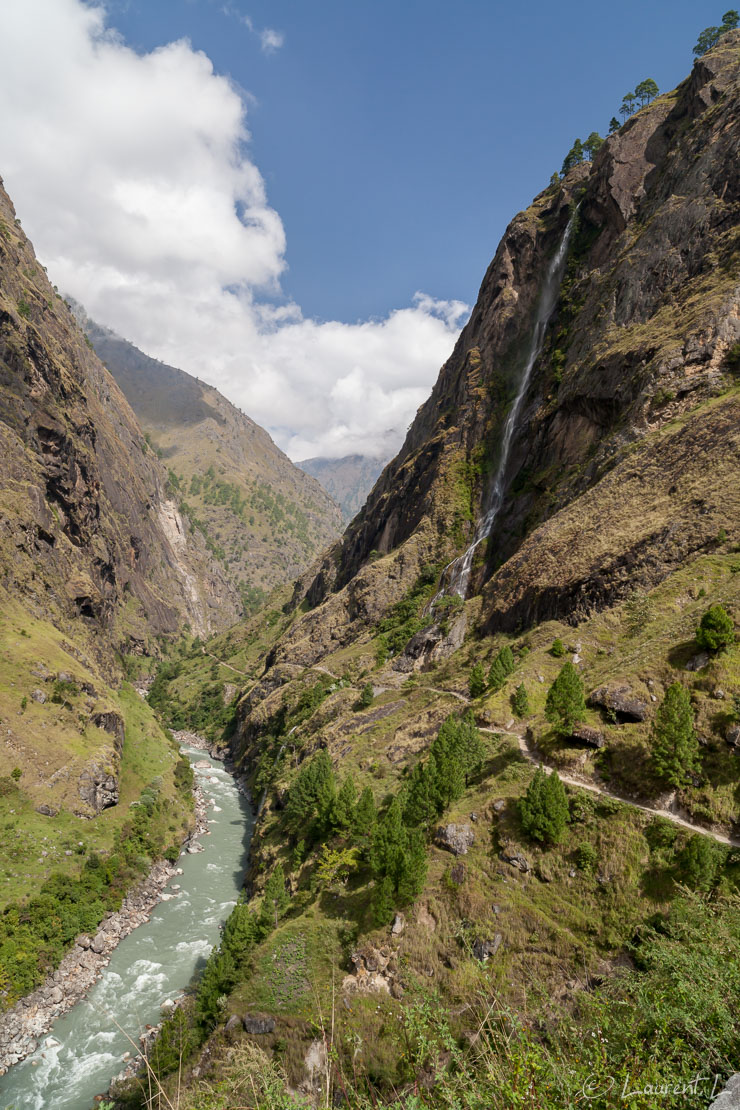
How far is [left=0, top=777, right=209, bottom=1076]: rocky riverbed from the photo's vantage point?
33.5 meters

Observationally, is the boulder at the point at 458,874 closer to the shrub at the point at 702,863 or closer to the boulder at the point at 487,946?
the boulder at the point at 487,946

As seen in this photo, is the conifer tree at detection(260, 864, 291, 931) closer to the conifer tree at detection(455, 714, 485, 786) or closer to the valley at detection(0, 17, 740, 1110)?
the valley at detection(0, 17, 740, 1110)

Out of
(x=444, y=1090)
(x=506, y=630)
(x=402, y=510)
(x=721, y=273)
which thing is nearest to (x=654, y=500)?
(x=506, y=630)

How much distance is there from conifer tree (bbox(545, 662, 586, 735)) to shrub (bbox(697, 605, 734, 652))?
24.2 ft

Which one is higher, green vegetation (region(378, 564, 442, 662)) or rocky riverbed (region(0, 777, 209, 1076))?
green vegetation (region(378, 564, 442, 662))

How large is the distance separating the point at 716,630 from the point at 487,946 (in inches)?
806

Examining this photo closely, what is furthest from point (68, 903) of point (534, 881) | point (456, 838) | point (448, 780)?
point (534, 881)

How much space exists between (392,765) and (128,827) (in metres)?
34.6

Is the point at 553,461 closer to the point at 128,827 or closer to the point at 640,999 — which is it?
the point at 640,999

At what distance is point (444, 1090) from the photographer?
24.4 feet

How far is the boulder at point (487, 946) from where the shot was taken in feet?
78.4

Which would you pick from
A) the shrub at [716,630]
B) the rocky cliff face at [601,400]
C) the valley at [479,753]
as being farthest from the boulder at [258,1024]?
the rocky cliff face at [601,400]

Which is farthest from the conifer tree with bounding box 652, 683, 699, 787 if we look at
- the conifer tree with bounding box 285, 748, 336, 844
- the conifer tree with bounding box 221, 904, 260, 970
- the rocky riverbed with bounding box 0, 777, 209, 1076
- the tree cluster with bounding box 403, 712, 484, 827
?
the rocky riverbed with bounding box 0, 777, 209, 1076

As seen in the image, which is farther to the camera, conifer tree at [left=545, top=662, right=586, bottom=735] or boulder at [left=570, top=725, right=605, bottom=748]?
conifer tree at [left=545, top=662, right=586, bottom=735]
